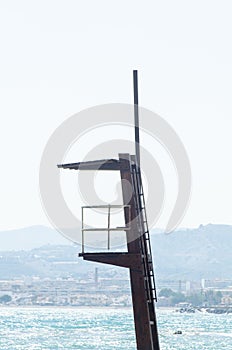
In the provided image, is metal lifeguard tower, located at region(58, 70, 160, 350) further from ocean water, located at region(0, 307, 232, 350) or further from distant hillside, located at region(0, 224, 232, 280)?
distant hillside, located at region(0, 224, 232, 280)

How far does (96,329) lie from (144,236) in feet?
282

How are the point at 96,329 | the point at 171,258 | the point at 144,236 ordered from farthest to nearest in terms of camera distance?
the point at 171,258 → the point at 96,329 → the point at 144,236

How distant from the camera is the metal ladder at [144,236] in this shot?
1652 cm

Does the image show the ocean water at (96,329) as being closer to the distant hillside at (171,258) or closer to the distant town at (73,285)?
the distant town at (73,285)

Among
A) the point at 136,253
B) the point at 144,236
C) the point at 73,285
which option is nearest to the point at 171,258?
the point at 73,285

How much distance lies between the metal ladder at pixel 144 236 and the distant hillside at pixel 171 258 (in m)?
92.0

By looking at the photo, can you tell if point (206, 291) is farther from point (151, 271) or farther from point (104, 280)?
point (151, 271)

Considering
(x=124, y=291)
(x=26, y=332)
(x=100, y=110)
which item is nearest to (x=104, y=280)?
(x=124, y=291)

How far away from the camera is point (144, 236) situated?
1670 cm

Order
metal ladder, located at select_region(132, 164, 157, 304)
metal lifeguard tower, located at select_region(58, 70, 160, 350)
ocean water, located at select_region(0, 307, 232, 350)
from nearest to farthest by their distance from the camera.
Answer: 1. metal lifeguard tower, located at select_region(58, 70, 160, 350)
2. metal ladder, located at select_region(132, 164, 157, 304)
3. ocean water, located at select_region(0, 307, 232, 350)

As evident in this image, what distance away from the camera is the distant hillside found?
11162 centimetres

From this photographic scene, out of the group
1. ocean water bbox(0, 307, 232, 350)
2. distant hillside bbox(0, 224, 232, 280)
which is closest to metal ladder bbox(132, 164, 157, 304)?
ocean water bbox(0, 307, 232, 350)

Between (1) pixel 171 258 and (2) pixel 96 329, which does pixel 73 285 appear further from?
(2) pixel 96 329

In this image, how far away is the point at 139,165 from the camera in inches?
675
